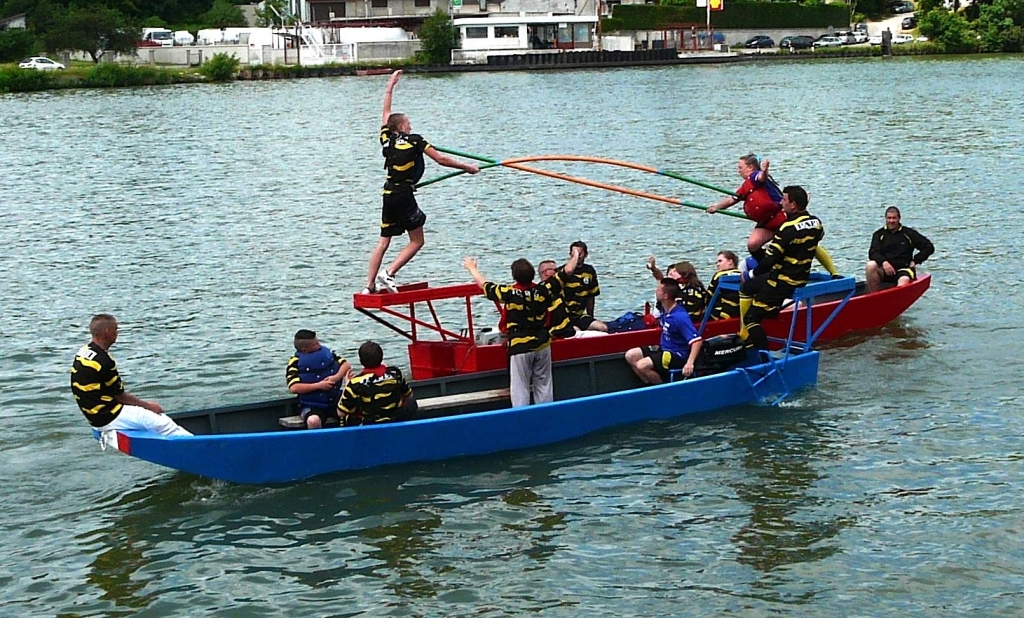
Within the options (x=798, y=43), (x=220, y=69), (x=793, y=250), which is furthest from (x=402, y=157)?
(x=798, y=43)

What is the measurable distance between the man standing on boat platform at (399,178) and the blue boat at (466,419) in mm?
1382

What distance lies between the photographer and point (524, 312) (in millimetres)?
13141

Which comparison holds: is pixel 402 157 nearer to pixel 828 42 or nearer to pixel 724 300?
pixel 724 300

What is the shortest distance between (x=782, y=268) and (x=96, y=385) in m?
6.98

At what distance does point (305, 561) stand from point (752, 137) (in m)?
31.9

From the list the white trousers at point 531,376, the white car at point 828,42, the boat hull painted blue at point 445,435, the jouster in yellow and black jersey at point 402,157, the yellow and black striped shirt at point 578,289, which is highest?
the white car at point 828,42

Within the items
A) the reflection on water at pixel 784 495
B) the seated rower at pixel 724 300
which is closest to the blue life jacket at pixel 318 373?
the reflection on water at pixel 784 495

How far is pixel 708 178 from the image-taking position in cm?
3256

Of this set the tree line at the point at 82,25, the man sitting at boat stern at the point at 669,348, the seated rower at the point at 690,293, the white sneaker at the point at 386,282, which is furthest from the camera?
the tree line at the point at 82,25

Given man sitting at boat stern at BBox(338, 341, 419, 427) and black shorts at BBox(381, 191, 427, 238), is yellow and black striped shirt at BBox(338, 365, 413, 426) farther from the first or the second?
black shorts at BBox(381, 191, 427, 238)

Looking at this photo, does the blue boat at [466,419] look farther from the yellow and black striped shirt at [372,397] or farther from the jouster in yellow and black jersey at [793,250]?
the jouster in yellow and black jersey at [793,250]

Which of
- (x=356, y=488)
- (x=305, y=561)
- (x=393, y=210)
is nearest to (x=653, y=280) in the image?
(x=393, y=210)

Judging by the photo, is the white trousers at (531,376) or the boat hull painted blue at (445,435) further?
the white trousers at (531,376)

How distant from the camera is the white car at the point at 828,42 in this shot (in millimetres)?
91312
